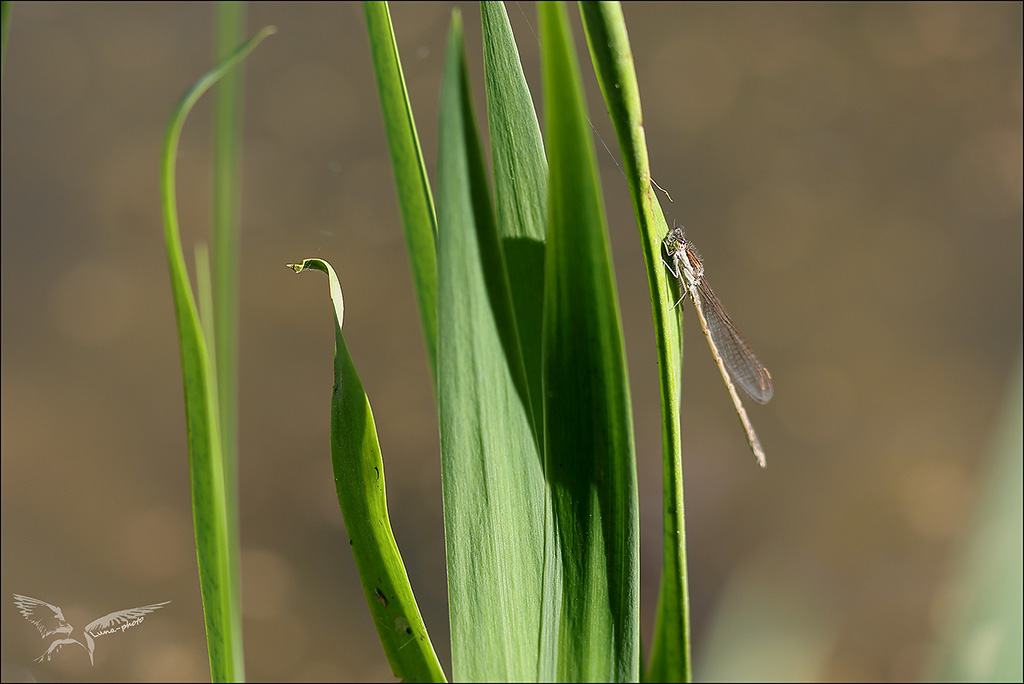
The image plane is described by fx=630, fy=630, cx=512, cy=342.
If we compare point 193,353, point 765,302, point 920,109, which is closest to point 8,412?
point 193,353

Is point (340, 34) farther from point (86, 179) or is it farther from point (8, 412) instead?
point (8, 412)

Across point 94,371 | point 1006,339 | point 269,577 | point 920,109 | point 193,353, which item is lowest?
point 269,577

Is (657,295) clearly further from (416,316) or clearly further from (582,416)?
(416,316)

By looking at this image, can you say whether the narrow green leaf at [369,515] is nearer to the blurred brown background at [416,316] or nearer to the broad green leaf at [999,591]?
the broad green leaf at [999,591]

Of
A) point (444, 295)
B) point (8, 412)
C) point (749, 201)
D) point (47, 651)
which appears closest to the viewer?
point (444, 295)

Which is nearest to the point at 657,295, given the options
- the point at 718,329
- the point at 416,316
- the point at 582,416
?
the point at 582,416
